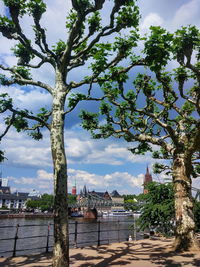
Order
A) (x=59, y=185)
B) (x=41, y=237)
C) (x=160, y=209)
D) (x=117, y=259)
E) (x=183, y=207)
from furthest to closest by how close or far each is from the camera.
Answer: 1. (x=41, y=237)
2. (x=160, y=209)
3. (x=183, y=207)
4. (x=117, y=259)
5. (x=59, y=185)

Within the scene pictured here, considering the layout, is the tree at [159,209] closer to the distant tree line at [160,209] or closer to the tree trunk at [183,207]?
the distant tree line at [160,209]

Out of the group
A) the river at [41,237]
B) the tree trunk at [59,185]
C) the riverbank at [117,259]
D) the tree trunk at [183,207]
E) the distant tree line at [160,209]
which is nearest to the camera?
the tree trunk at [59,185]

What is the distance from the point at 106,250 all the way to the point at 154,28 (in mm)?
9942

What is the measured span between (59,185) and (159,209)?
39.6 feet

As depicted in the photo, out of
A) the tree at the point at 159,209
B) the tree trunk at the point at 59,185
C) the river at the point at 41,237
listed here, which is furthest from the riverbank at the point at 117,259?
the tree at the point at 159,209

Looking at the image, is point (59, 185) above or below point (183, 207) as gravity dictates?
above

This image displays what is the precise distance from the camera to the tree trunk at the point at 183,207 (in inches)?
411

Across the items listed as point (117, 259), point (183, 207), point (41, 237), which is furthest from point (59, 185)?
point (41, 237)

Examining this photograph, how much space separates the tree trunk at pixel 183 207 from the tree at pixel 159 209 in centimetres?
535

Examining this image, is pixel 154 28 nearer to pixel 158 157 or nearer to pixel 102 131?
pixel 102 131

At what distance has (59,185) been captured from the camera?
6.84m

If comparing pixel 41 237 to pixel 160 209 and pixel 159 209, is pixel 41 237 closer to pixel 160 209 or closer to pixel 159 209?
pixel 159 209

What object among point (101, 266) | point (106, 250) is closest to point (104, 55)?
point (101, 266)

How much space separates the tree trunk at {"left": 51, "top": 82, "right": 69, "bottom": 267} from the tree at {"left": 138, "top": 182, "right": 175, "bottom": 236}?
448 inches
